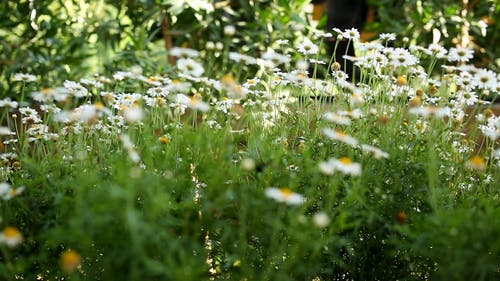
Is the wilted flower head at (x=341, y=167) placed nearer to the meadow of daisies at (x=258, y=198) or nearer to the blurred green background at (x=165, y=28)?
the meadow of daisies at (x=258, y=198)

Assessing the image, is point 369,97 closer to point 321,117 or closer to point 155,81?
point 321,117

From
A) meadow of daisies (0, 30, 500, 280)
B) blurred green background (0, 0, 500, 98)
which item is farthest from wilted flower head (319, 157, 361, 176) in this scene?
blurred green background (0, 0, 500, 98)

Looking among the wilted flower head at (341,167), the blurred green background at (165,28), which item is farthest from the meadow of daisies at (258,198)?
the blurred green background at (165,28)

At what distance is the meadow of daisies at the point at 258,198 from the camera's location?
1345 mm

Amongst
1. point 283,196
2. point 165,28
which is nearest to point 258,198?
point 283,196

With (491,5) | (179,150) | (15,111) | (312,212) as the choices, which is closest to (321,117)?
(312,212)

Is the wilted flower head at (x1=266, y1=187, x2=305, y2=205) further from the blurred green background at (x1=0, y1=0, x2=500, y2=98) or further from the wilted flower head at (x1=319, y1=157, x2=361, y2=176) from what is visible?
the blurred green background at (x1=0, y1=0, x2=500, y2=98)

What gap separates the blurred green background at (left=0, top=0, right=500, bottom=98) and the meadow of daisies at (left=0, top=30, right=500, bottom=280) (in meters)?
1.49

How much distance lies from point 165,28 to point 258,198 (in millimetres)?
2182

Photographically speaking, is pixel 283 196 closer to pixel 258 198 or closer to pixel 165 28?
pixel 258 198

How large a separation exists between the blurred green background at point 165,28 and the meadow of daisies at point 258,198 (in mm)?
1485

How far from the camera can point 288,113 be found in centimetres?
198

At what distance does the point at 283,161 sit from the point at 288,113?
0.38m

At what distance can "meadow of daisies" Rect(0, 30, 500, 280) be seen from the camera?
1345 millimetres
